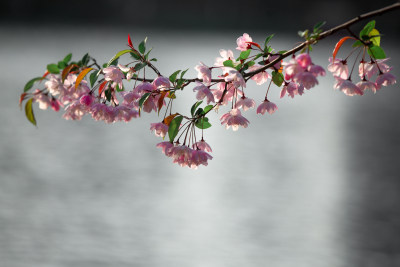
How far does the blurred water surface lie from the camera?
23.0 ft

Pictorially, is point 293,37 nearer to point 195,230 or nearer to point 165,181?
point 165,181

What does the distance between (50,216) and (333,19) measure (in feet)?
99.5

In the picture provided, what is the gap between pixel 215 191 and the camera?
932cm

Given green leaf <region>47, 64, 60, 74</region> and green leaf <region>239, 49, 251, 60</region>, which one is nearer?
Result: green leaf <region>239, 49, 251, 60</region>

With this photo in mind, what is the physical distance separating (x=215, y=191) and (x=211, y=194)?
18cm

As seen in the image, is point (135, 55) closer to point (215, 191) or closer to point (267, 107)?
point (267, 107)

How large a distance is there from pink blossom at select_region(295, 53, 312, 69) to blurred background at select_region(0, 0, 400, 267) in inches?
221

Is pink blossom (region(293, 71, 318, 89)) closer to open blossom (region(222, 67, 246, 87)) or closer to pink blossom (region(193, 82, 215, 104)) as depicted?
open blossom (region(222, 67, 246, 87))

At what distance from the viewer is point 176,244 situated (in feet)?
23.5

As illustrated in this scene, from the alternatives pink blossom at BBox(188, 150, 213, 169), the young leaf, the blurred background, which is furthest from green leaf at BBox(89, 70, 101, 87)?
the blurred background

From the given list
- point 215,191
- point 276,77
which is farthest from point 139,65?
point 215,191

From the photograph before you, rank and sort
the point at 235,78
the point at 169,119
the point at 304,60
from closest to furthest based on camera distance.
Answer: the point at 304,60 < the point at 235,78 < the point at 169,119

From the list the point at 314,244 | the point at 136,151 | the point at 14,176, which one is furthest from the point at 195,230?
the point at 136,151

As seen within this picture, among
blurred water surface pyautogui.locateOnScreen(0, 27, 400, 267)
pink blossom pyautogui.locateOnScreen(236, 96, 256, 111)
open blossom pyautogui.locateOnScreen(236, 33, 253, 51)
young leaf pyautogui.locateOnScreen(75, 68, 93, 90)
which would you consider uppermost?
blurred water surface pyautogui.locateOnScreen(0, 27, 400, 267)
